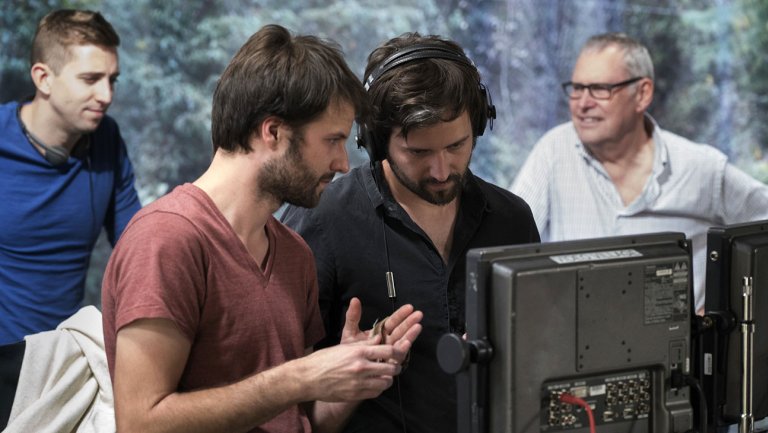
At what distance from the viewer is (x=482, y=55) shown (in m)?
4.82

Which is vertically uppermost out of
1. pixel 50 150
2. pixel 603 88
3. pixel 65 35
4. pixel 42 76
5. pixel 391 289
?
pixel 65 35

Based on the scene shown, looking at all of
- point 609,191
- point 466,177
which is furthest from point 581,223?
point 466,177

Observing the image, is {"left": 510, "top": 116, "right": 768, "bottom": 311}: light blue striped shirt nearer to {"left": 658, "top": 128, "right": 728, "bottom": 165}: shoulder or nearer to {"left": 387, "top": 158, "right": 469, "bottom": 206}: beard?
{"left": 658, "top": 128, "right": 728, "bottom": 165}: shoulder

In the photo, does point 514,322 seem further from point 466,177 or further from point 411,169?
point 466,177

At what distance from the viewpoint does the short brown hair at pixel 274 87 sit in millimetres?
1763

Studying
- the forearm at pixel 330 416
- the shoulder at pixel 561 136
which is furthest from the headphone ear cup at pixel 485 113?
the shoulder at pixel 561 136

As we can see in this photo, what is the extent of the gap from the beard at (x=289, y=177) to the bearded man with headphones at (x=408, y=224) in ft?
0.94

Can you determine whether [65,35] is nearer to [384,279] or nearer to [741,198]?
[384,279]

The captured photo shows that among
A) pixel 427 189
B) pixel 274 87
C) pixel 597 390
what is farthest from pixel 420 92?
pixel 597 390

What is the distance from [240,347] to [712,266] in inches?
33.5

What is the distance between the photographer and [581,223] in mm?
3627

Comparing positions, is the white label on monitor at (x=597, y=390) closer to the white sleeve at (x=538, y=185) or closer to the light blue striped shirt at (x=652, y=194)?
the light blue striped shirt at (x=652, y=194)

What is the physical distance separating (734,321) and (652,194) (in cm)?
172

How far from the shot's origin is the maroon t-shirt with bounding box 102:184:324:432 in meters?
1.61
